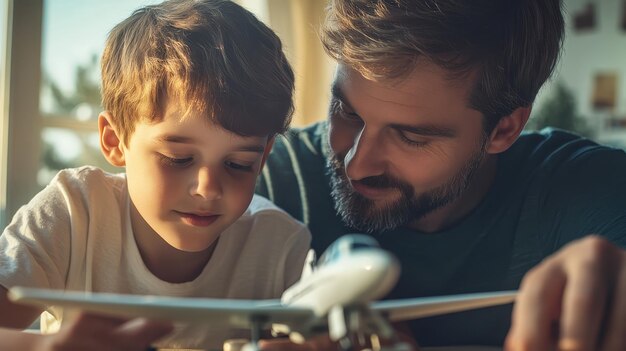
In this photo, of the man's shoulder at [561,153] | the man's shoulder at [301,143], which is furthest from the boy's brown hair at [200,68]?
the man's shoulder at [561,153]

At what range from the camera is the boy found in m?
1.13

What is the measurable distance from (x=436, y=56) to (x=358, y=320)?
734 mm

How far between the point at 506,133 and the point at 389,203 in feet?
1.08

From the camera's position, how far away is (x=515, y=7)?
1403mm

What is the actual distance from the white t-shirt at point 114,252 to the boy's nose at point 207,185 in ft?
0.93

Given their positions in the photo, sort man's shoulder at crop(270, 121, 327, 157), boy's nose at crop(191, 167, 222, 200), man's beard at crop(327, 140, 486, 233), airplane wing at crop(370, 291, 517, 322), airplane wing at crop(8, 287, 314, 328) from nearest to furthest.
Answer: airplane wing at crop(8, 287, 314, 328)
airplane wing at crop(370, 291, 517, 322)
boy's nose at crop(191, 167, 222, 200)
man's beard at crop(327, 140, 486, 233)
man's shoulder at crop(270, 121, 327, 157)

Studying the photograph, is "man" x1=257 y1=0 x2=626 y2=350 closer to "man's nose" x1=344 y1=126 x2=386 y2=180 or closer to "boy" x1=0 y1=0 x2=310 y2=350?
"man's nose" x1=344 y1=126 x2=386 y2=180

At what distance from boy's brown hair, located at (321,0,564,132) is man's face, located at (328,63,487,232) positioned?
0.03 m

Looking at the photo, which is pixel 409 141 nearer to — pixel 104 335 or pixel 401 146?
pixel 401 146

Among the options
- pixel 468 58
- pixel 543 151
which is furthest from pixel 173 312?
pixel 543 151

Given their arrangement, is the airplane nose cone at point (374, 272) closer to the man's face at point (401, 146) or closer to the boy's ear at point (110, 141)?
the man's face at point (401, 146)

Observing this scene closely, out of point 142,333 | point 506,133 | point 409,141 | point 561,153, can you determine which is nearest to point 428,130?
point 409,141

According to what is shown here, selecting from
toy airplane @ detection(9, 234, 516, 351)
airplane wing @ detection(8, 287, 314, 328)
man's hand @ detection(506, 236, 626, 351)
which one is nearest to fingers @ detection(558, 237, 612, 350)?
man's hand @ detection(506, 236, 626, 351)

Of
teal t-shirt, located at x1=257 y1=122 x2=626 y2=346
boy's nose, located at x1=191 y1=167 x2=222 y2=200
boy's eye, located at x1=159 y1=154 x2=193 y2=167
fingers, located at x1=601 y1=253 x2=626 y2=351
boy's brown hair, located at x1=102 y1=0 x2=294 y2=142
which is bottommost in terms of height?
teal t-shirt, located at x1=257 y1=122 x2=626 y2=346
